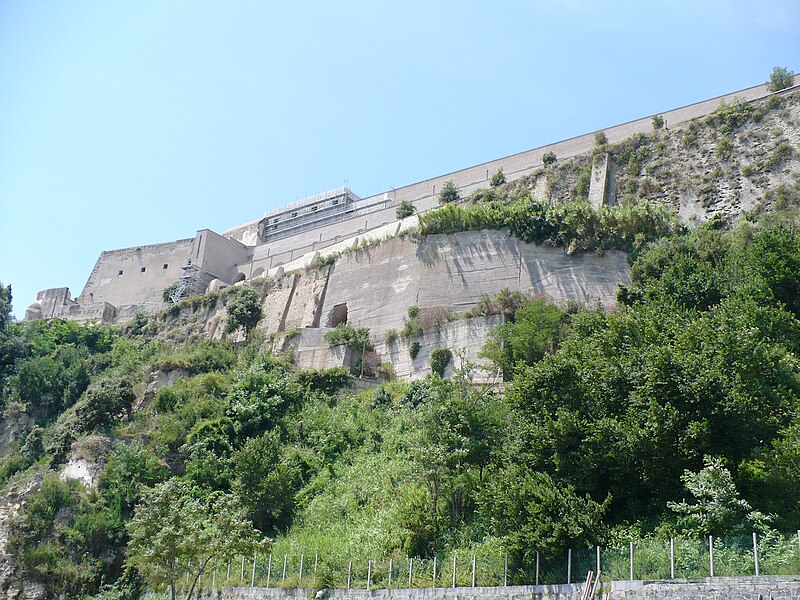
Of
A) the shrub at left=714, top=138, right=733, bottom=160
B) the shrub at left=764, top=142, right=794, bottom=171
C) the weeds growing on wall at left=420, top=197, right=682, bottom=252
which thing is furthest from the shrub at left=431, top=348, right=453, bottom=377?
the shrub at left=764, top=142, right=794, bottom=171

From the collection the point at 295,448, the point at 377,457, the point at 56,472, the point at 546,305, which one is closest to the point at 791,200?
the point at 546,305

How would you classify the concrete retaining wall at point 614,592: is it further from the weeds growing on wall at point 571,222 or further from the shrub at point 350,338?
the weeds growing on wall at point 571,222

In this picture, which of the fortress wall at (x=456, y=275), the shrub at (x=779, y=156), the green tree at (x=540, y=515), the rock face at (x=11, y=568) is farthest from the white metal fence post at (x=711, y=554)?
the shrub at (x=779, y=156)

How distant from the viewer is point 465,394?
2267 cm

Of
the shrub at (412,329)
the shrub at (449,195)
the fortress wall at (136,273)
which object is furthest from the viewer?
the fortress wall at (136,273)

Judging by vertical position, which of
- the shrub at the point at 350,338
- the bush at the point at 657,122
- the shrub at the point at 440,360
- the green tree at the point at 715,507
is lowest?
the green tree at the point at 715,507

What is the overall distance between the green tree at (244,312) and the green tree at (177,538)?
622 inches

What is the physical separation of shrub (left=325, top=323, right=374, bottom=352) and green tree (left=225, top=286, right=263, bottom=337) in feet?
19.0

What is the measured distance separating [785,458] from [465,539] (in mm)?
6606

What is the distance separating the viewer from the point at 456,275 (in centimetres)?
3228

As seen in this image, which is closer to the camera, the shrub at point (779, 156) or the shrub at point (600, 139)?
the shrub at point (779, 156)

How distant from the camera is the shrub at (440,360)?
29.2m

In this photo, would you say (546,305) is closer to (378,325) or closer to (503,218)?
(503,218)

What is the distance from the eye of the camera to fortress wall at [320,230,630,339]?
29703 millimetres
